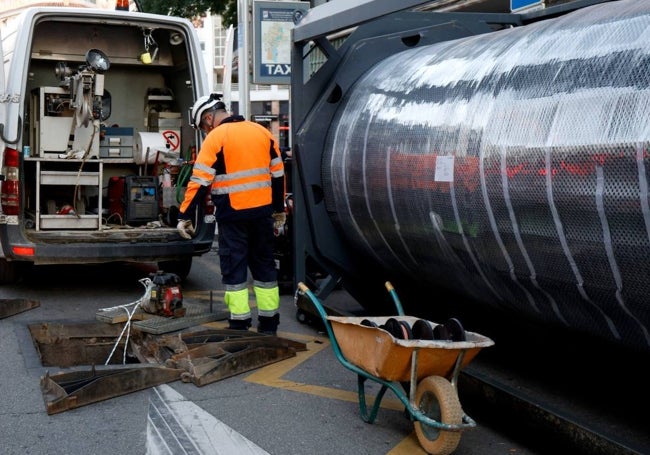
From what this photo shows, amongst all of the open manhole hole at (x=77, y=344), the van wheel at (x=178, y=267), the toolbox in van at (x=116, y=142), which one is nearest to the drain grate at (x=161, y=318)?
the open manhole hole at (x=77, y=344)

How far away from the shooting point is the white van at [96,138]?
822 centimetres

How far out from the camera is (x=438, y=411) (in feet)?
14.1

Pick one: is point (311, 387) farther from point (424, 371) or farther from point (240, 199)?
point (240, 199)

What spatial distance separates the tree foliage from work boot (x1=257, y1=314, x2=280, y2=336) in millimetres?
11069

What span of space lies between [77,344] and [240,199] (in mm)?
1716

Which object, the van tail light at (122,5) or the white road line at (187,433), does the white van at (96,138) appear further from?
the white road line at (187,433)

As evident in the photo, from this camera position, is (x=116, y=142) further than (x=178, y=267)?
Yes

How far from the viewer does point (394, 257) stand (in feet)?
20.3

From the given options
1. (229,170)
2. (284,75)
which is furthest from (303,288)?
(284,75)

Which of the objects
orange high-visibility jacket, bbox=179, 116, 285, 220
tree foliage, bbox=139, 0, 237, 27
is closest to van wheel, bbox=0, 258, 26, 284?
orange high-visibility jacket, bbox=179, 116, 285, 220

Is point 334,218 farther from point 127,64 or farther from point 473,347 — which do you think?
point 127,64

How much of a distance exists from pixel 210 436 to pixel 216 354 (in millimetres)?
1426

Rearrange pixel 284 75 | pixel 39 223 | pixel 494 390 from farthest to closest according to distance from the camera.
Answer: pixel 284 75
pixel 39 223
pixel 494 390

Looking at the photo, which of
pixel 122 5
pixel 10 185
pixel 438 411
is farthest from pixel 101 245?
pixel 438 411
